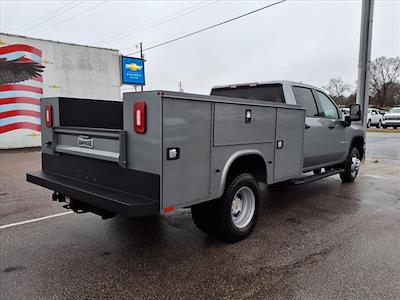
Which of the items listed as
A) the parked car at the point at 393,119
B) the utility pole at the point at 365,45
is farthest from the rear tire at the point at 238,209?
the parked car at the point at 393,119

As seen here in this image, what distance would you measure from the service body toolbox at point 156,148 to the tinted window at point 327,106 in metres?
1.75

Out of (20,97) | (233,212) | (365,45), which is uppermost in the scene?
(365,45)

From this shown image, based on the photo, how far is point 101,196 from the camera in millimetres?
3152

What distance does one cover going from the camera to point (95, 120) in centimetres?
457

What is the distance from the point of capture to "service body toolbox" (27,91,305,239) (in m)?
2.93

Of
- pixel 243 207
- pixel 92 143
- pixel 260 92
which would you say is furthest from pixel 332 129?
pixel 92 143

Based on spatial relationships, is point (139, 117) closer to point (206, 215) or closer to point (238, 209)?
point (206, 215)

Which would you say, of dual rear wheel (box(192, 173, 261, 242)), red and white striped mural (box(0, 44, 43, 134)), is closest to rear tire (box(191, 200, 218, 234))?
dual rear wheel (box(192, 173, 261, 242))

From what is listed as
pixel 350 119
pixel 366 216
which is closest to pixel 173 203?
pixel 366 216

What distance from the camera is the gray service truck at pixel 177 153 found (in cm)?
295

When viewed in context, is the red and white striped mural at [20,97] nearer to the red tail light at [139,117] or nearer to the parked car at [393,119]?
the red tail light at [139,117]

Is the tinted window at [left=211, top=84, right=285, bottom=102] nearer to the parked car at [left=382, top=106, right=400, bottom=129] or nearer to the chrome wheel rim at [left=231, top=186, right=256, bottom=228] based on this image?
the chrome wheel rim at [left=231, top=186, right=256, bottom=228]

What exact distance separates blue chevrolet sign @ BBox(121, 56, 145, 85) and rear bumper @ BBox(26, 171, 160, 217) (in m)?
14.9

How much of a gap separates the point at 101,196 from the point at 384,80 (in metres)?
73.5
